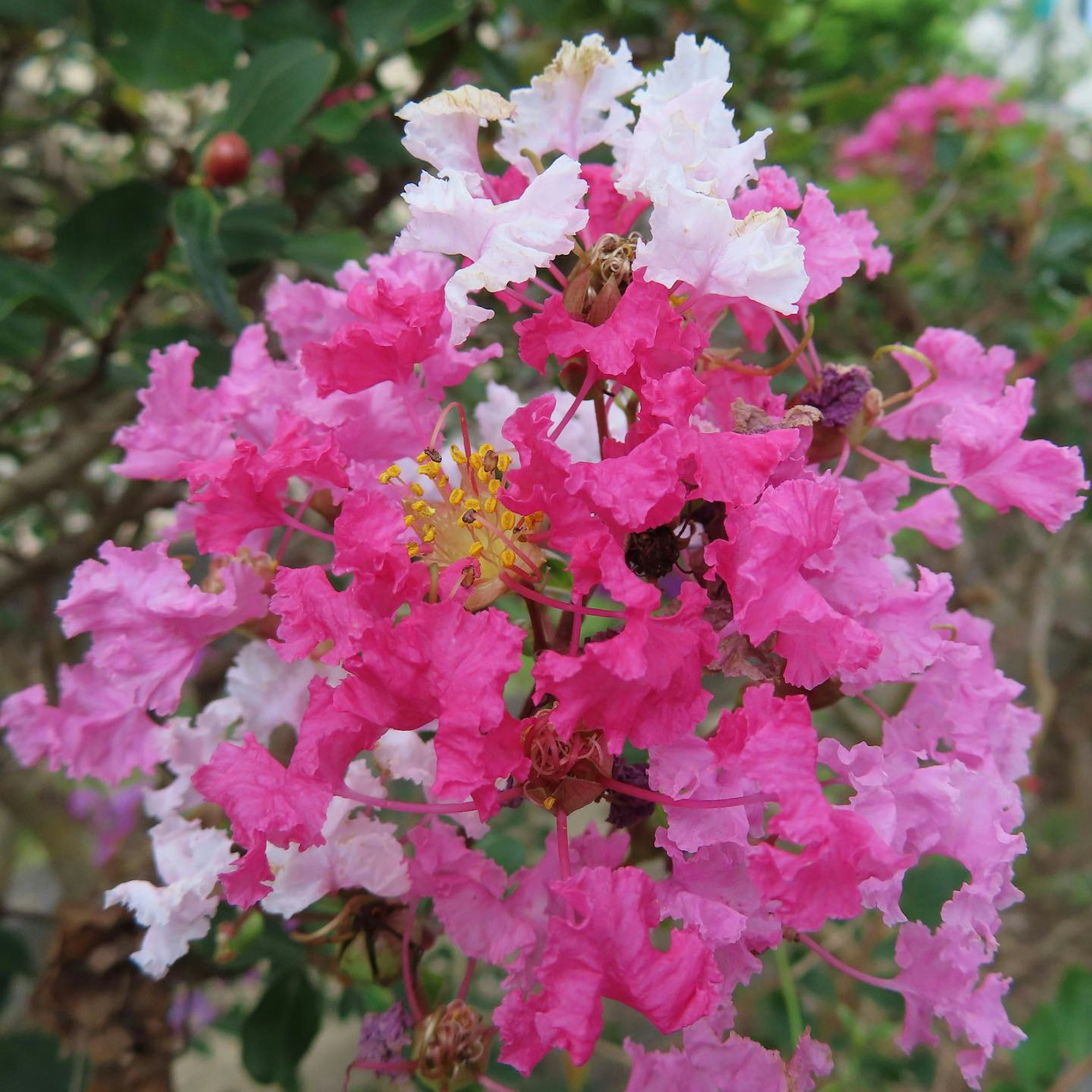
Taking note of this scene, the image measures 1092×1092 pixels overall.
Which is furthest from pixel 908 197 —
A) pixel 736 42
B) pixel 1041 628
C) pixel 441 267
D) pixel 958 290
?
pixel 441 267

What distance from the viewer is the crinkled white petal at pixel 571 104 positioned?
2.53 ft

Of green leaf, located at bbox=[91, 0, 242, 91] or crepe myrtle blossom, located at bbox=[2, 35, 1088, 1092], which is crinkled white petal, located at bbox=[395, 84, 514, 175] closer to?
crepe myrtle blossom, located at bbox=[2, 35, 1088, 1092]

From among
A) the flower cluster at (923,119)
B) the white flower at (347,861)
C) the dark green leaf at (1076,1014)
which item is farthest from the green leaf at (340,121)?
the dark green leaf at (1076,1014)

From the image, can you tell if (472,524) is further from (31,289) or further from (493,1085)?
(31,289)

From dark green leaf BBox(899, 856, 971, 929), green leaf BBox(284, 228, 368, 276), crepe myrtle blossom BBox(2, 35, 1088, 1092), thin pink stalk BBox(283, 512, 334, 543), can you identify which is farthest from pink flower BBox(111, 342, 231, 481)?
dark green leaf BBox(899, 856, 971, 929)

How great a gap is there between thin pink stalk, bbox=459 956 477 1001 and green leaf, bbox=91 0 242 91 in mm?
1047

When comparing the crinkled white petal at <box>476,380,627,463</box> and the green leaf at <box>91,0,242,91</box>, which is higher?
the green leaf at <box>91,0,242,91</box>

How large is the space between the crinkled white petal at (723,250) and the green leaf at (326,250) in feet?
1.88

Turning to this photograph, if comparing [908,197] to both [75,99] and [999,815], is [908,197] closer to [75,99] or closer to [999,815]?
[75,99]

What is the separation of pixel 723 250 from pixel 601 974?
1.57 feet

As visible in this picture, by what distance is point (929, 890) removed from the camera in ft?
3.91

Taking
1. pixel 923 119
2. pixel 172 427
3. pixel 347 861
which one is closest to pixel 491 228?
pixel 172 427

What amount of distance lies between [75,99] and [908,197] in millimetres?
2057

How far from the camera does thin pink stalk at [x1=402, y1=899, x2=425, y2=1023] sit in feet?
2.64
